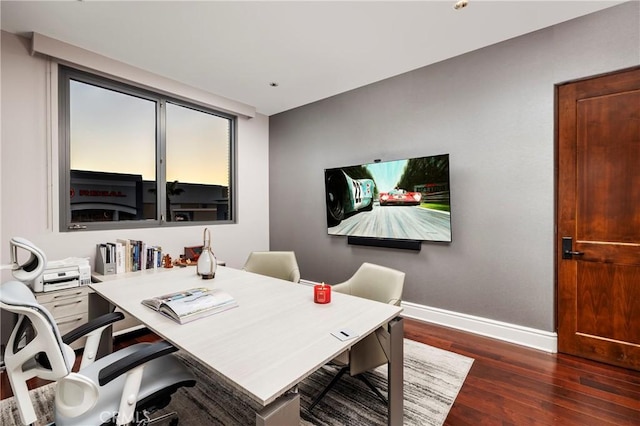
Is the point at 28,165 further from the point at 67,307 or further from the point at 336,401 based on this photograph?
the point at 336,401

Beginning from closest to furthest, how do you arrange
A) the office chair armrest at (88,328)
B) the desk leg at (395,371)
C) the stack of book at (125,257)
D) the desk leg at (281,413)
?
the desk leg at (281,413) < the office chair armrest at (88,328) < the desk leg at (395,371) < the stack of book at (125,257)

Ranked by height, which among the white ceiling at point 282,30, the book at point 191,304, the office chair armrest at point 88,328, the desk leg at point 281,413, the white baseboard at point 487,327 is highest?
the white ceiling at point 282,30

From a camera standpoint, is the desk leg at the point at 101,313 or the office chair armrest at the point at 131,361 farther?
the desk leg at the point at 101,313

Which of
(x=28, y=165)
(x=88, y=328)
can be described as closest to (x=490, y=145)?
(x=88, y=328)

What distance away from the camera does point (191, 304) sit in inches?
62.7

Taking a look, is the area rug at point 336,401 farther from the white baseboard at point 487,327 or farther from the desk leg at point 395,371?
the white baseboard at point 487,327

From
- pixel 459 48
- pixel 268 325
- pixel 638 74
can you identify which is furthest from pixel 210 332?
pixel 638 74

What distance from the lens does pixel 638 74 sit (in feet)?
7.59

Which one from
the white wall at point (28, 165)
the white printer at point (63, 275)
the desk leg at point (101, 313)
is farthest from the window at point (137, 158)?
the desk leg at point (101, 313)

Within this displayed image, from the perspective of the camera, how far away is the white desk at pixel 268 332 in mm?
1017

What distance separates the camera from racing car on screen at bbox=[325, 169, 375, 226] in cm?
373

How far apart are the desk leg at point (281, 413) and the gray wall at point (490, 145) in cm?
265

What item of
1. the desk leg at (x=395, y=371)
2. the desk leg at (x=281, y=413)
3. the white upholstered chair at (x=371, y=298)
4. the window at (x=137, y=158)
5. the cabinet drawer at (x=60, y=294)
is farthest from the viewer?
the window at (x=137, y=158)

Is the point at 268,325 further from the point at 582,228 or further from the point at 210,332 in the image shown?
the point at 582,228
